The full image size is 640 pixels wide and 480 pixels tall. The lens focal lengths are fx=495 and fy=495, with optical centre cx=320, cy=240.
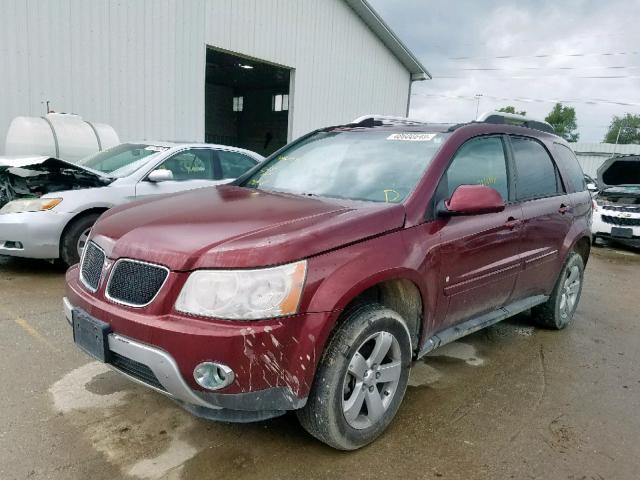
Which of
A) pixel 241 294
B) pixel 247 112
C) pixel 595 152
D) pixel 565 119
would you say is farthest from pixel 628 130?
pixel 241 294

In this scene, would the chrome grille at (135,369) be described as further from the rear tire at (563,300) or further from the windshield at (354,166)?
the rear tire at (563,300)

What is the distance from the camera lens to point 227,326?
207cm

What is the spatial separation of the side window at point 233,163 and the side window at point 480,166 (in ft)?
13.0

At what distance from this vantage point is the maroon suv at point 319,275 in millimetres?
2111

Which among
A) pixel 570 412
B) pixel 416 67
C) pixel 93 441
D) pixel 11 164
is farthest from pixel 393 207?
pixel 416 67

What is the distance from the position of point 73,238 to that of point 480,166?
14.1 feet

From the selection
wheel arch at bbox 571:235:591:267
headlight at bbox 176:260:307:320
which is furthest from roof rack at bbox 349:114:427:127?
headlight at bbox 176:260:307:320

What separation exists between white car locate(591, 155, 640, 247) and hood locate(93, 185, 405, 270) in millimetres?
8603

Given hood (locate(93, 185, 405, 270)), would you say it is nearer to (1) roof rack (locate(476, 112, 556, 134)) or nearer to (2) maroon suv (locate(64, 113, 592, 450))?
(2) maroon suv (locate(64, 113, 592, 450))

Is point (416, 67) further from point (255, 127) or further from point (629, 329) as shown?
point (629, 329)

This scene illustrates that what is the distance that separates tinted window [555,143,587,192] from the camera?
4418mm

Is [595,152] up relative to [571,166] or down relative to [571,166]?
up

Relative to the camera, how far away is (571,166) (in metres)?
4.58

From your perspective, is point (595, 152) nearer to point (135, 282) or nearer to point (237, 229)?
point (237, 229)
